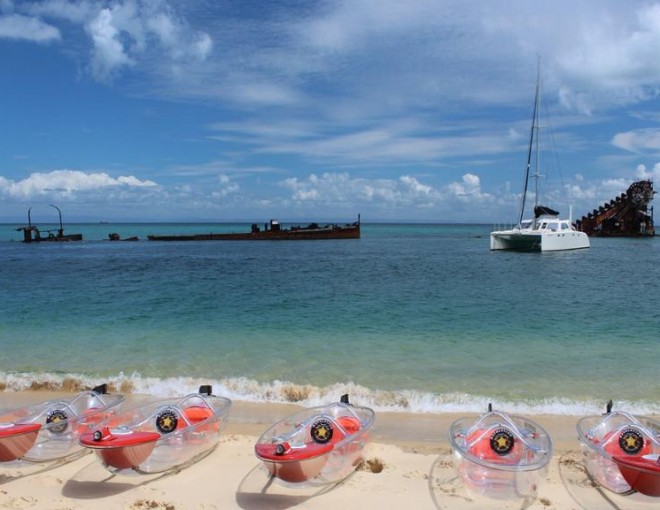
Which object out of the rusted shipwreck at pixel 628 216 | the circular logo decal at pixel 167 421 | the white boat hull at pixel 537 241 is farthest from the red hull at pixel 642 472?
the rusted shipwreck at pixel 628 216

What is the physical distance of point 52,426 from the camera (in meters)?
6.61

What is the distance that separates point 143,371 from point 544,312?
558 inches

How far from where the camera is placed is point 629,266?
3734cm

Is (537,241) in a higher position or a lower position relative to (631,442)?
higher

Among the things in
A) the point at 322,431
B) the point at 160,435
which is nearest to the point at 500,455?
the point at 322,431

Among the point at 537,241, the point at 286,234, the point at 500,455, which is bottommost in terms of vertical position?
the point at 500,455

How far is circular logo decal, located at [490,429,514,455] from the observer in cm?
596

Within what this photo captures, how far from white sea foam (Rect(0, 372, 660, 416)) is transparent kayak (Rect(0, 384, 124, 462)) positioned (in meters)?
2.87

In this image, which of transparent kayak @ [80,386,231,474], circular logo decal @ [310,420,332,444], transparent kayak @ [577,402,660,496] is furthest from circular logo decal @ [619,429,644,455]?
transparent kayak @ [80,386,231,474]

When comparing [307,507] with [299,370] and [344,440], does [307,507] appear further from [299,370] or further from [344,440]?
[299,370]

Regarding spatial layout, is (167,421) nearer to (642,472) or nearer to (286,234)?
(642,472)

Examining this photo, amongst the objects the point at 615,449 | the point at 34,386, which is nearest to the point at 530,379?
the point at 615,449

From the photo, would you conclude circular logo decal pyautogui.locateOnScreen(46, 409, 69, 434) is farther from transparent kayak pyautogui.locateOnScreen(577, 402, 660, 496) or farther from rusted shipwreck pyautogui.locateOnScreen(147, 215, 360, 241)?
rusted shipwreck pyautogui.locateOnScreen(147, 215, 360, 241)

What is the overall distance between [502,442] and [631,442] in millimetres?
1525
